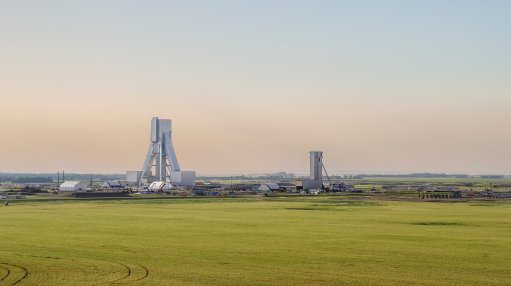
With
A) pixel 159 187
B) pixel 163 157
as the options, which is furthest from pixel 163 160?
pixel 159 187

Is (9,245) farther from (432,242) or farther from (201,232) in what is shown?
(432,242)

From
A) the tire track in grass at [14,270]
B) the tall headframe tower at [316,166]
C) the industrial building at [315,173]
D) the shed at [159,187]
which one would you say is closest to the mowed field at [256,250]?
the tire track in grass at [14,270]

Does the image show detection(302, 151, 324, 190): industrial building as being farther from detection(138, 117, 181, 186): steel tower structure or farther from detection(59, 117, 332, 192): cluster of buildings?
detection(138, 117, 181, 186): steel tower structure

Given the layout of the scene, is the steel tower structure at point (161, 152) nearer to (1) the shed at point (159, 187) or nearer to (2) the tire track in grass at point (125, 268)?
(1) the shed at point (159, 187)

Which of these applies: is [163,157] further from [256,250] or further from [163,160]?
[256,250]

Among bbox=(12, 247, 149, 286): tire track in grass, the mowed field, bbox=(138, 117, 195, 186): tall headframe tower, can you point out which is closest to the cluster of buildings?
bbox=(138, 117, 195, 186): tall headframe tower

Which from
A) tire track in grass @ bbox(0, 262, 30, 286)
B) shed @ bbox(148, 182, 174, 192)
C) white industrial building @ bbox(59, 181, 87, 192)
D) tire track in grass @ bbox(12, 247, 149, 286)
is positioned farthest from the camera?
white industrial building @ bbox(59, 181, 87, 192)

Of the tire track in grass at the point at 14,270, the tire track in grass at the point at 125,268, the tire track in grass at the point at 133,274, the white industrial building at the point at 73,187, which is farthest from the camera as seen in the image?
the white industrial building at the point at 73,187

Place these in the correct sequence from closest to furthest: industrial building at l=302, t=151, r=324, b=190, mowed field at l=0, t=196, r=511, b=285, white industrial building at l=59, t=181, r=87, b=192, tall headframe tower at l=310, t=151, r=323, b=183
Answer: mowed field at l=0, t=196, r=511, b=285
white industrial building at l=59, t=181, r=87, b=192
industrial building at l=302, t=151, r=324, b=190
tall headframe tower at l=310, t=151, r=323, b=183
